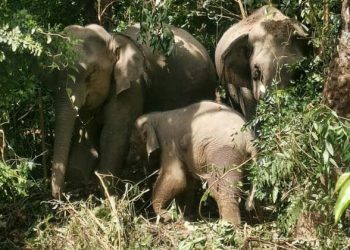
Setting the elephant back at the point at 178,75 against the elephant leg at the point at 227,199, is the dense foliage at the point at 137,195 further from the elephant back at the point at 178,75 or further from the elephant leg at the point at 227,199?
the elephant back at the point at 178,75

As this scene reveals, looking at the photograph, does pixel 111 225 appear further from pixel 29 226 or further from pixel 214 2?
pixel 214 2

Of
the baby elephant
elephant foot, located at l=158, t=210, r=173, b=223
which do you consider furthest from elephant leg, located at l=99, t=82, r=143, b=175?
elephant foot, located at l=158, t=210, r=173, b=223

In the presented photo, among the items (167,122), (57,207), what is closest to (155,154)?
(167,122)

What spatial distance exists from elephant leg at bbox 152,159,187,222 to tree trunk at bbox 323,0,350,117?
192 centimetres

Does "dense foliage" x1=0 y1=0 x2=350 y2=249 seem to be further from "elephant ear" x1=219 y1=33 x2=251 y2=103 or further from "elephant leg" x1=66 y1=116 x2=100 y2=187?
"elephant ear" x1=219 y1=33 x2=251 y2=103

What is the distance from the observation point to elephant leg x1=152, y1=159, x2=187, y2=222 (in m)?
7.02

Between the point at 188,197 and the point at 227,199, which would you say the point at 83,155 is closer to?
the point at 188,197

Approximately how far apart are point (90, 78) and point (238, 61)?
1.77 meters

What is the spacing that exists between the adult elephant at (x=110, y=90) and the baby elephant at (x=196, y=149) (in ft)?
1.64

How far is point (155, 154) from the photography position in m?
7.15

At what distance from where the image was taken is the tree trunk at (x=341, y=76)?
526cm

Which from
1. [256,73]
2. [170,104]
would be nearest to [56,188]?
[170,104]

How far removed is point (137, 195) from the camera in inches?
255

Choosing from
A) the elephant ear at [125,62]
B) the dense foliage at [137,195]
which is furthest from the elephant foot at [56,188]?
the elephant ear at [125,62]
